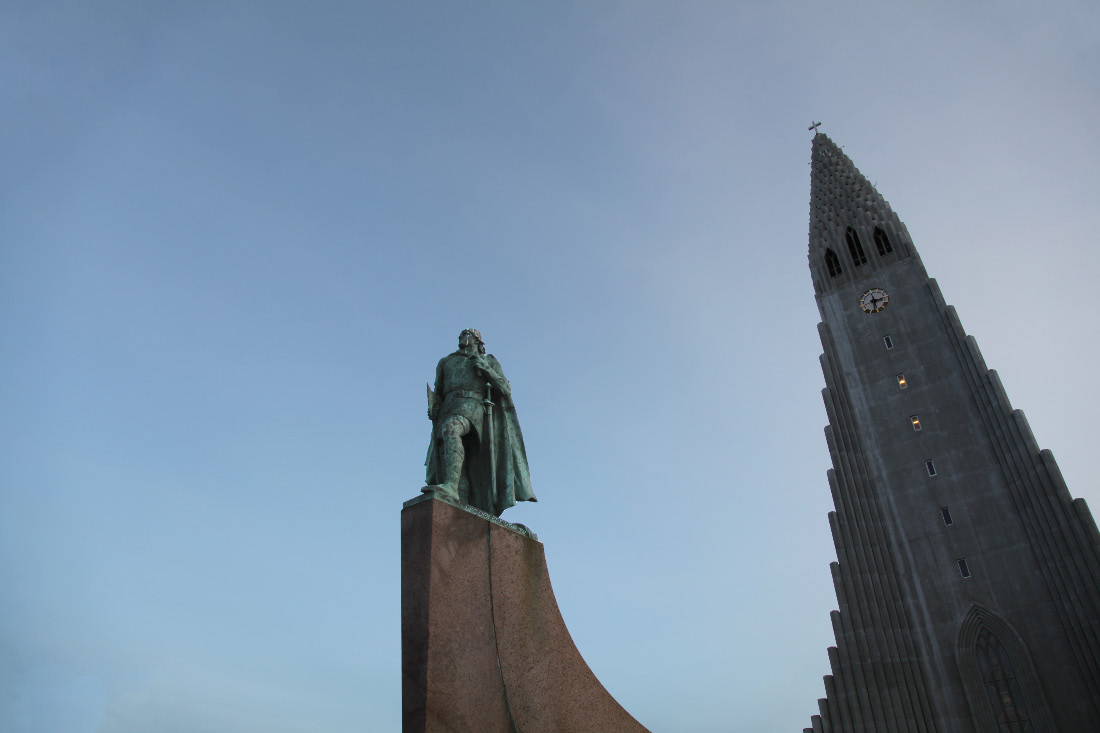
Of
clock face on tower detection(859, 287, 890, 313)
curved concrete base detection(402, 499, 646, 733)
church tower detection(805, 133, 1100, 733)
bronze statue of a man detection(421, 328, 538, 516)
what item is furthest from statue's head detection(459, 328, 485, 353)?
clock face on tower detection(859, 287, 890, 313)

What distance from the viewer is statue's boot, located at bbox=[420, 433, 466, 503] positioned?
860cm

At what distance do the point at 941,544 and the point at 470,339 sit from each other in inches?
1346

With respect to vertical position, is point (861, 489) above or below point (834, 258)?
below

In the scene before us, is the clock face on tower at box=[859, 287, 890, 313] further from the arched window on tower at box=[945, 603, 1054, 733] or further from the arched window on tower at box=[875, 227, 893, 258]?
the arched window on tower at box=[945, 603, 1054, 733]

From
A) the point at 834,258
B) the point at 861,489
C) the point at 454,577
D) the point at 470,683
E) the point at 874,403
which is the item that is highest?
the point at 834,258

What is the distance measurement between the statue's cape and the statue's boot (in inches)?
6.9

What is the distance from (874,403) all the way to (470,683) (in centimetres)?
3938

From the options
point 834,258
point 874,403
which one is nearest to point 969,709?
point 874,403

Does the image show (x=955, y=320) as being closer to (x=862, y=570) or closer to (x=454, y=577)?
(x=862, y=570)

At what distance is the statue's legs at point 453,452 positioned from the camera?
28.3ft

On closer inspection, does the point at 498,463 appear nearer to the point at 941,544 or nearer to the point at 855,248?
the point at 941,544

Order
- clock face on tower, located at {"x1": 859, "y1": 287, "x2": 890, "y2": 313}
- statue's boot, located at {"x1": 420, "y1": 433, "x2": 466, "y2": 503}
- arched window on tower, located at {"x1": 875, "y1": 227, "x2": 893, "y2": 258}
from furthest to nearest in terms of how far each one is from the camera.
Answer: arched window on tower, located at {"x1": 875, "y1": 227, "x2": 893, "y2": 258} → clock face on tower, located at {"x1": 859, "y1": 287, "x2": 890, "y2": 313} → statue's boot, located at {"x1": 420, "y1": 433, "x2": 466, "y2": 503}

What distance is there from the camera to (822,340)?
150ft

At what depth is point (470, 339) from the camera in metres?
10.1
